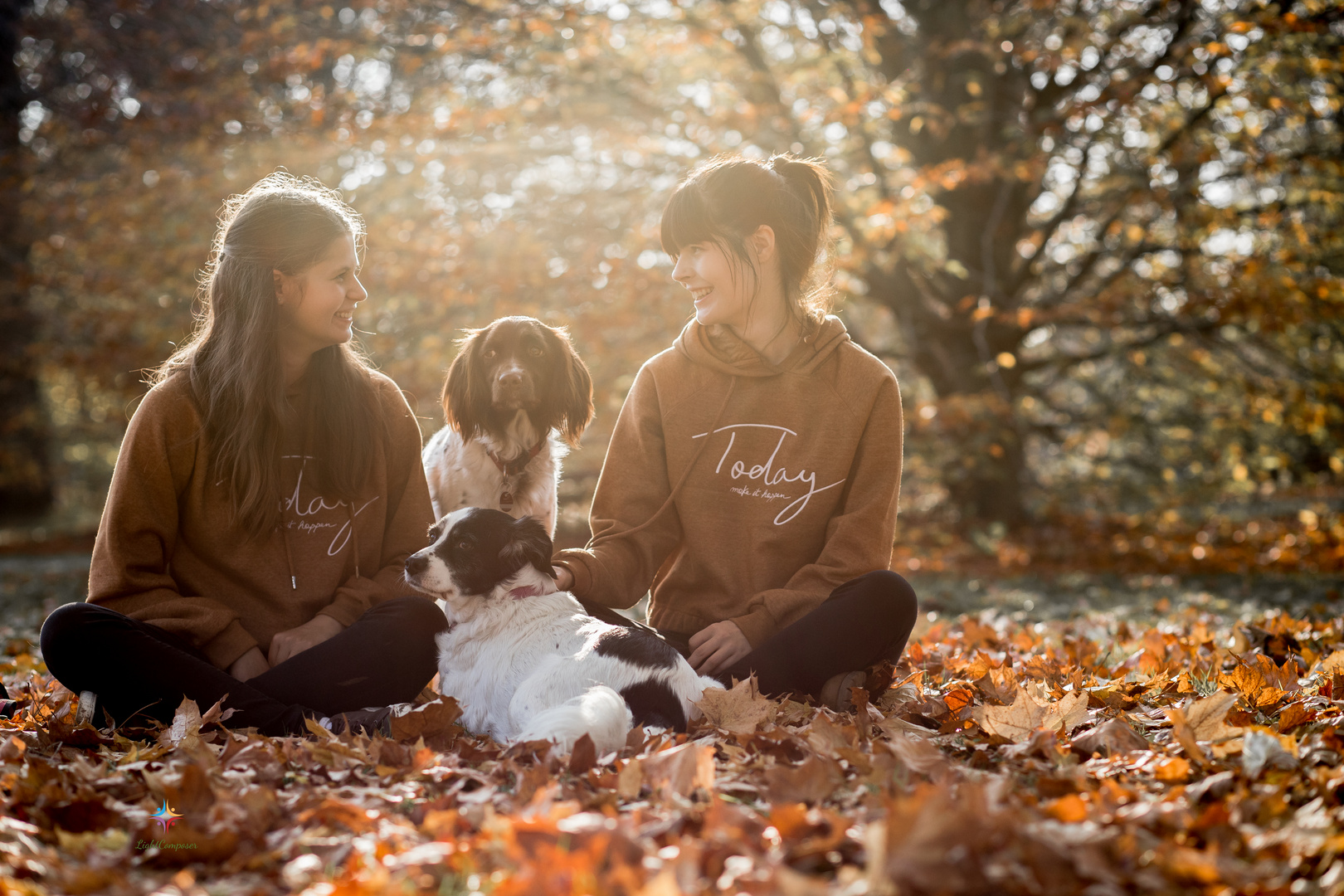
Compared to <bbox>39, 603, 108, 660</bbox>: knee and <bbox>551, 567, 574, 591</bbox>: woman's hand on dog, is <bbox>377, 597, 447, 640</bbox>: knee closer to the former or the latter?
<bbox>551, 567, 574, 591</bbox>: woman's hand on dog

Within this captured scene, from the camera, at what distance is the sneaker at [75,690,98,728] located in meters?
2.65

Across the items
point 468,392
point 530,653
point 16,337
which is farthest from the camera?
point 16,337

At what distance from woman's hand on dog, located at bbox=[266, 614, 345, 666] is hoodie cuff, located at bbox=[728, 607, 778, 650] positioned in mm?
1225

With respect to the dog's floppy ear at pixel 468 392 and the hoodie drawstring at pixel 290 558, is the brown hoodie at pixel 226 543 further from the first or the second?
the dog's floppy ear at pixel 468 392

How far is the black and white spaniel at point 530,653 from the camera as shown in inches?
89.7

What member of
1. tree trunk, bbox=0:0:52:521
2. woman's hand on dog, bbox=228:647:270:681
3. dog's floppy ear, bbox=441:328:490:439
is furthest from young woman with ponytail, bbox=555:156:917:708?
tree trunk, bbox=0:0:52:521

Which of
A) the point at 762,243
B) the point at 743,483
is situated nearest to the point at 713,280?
A: the point at 762,243

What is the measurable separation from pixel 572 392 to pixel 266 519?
1.47 m

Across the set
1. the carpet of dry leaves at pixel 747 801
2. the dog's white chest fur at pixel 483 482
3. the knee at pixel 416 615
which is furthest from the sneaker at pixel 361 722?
the dog's white chest fur at pixel 483 482

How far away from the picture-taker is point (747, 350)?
320 cm

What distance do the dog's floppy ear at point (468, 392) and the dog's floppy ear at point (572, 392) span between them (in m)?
0.32

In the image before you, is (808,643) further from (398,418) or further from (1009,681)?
(398,418)

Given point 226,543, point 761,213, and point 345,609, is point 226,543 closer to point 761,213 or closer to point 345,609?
point 345,609

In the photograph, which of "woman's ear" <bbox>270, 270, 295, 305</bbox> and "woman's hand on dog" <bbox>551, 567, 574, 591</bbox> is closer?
"woman's hand on dog" <bbox>551, 567, 574, 591</bbox>
